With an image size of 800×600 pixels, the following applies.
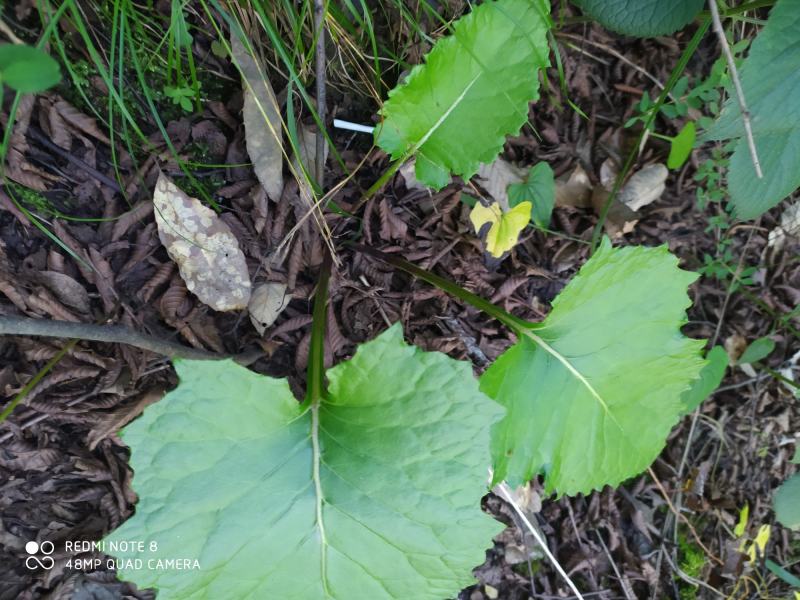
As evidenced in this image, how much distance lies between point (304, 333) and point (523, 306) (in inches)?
25.0

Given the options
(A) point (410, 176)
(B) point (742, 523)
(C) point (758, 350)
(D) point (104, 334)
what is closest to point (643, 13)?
(A) point (410, 176)

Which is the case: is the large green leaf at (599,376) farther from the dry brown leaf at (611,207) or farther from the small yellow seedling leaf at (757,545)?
the small yellow seedling leaf at (757,545)

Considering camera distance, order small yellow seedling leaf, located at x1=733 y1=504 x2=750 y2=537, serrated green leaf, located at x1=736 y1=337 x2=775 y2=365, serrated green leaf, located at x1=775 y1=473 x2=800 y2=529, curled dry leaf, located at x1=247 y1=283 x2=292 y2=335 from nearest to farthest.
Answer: curled dry leaf, located at x1=247 y1=283 x2=292 y2=335, serrated green leaf, located at x1=775 y1=473 x2=800 y2=529, serrated green leaf, located at x1=736 y1=337 x2=775 y2=365, small yellow seedling leaf, located at x1=733 y1=504 x2=750 y2=537

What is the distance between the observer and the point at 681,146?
5.21ft

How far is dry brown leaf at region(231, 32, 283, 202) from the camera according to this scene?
4.32 ft

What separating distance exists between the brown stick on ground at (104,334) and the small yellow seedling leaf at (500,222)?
0.68 m

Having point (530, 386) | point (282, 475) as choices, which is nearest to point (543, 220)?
point (530, 386)

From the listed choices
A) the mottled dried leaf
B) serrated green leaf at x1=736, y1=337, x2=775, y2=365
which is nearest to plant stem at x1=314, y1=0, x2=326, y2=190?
the mottled dried leaf

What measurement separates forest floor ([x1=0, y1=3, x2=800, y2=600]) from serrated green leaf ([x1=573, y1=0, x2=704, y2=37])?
1.06 ft

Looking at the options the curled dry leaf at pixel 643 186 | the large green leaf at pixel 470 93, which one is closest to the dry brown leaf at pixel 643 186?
the curled dry leaf at pixel 643 186

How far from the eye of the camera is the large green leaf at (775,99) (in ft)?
3.29

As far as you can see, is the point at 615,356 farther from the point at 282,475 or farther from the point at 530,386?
the point at 282,475

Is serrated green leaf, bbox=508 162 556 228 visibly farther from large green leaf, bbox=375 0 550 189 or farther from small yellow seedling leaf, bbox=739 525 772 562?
small yellow seedling leaf, bbox=739 525 772 562

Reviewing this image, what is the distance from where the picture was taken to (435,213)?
60.6 inches
